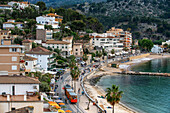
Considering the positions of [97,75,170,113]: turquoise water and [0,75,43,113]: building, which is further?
[97,75,170,113]: turquoise water

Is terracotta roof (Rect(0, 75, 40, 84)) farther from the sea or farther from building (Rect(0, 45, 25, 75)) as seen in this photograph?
the sea

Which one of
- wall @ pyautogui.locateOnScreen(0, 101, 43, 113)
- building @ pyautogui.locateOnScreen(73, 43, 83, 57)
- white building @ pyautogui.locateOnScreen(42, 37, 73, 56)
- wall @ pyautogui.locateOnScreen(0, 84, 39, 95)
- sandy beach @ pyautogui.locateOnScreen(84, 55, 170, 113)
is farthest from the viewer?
building @ pyautogui.locateOnScreen(73, 43, 83, 57)

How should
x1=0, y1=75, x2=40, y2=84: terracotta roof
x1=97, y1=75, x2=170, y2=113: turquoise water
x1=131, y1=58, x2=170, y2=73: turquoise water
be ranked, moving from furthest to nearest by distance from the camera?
x1=131, y1=58, x2=170, y2=73: turquoise water < x1=97, y1=75, x2=170, y2=113: turquoise water < x1=0, y1=75, x2=40, y2=84: terracotta roof

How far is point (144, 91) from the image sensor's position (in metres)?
60.6

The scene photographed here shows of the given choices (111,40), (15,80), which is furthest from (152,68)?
(15,80)

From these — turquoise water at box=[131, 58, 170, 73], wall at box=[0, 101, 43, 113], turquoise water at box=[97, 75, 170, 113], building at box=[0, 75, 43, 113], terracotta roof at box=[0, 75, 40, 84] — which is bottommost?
turquoise water at box=[97, 75, 170, 113]

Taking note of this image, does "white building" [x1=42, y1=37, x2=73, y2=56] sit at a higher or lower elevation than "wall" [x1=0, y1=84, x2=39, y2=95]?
higher

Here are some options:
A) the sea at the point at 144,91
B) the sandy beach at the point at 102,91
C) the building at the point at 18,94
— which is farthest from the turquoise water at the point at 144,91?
the building at the point at 18,94

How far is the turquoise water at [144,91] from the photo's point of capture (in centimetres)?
4809

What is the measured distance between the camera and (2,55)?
26.0 m

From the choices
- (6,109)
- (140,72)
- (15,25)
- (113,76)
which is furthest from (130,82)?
(6,109)

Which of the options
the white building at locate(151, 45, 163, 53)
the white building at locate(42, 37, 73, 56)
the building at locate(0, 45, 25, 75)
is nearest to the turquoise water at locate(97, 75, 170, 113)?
the white building at locate(42, 37, 73, 56)

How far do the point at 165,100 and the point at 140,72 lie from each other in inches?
1348

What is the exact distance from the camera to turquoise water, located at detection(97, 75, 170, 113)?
1893 inches
